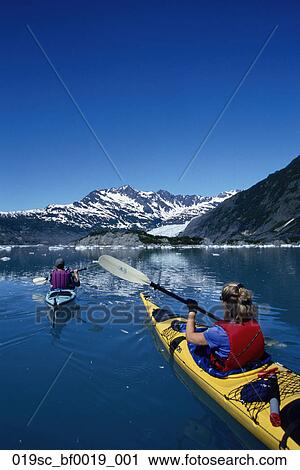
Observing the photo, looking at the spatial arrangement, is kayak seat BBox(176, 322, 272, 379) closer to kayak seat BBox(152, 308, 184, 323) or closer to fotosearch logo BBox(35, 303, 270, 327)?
kayak seat BBox(152, 308, 184, 323)

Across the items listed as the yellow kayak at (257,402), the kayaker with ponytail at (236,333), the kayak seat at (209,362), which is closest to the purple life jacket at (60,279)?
the yellow kayak at (257,402)

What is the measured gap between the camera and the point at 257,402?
6863 millimetres

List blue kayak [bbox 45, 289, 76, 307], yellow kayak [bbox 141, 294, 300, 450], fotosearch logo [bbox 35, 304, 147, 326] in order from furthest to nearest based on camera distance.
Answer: blue kayak [bbox 45, 289, 76, 307] < fotosearch logo [bbox 35, 304, 147, 326] < yellow kayak [bbox 141, 294, 300, 450]

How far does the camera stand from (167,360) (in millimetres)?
10602

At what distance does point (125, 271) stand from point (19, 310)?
7.25m

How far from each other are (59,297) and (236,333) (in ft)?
38.1

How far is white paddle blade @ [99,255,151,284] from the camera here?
12.7 m

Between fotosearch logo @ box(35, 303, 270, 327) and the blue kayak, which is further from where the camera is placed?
the blue kayak

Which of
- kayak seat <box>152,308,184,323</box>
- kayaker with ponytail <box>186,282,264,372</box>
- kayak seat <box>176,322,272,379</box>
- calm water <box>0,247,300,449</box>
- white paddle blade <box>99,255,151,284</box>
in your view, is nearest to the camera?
calm water <box>0,247,300,449</box>

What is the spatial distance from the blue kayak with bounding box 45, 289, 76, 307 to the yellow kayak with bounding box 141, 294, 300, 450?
27.8 ft

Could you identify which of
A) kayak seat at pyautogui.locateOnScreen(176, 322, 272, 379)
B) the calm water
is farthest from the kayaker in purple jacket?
kayak seat at pyautogui.locateOnScreen(176, 322, 272, 379)

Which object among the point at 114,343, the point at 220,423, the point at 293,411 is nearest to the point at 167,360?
the point at 114,343

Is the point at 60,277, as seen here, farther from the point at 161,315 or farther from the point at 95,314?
the point at 161,315
